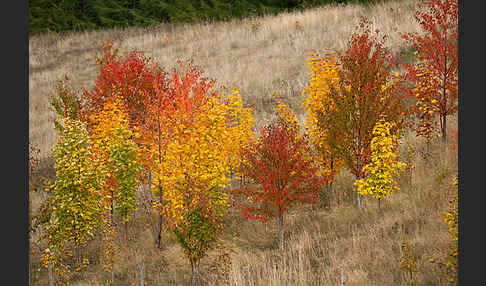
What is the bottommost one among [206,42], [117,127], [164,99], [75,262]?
[75,262]

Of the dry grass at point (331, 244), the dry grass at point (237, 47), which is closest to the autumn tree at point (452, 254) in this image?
the dry grass at point (331, 244)

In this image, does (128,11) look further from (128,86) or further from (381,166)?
(381,166)

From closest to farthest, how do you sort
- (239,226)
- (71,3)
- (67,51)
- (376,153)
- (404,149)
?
(376,153), (239,226), (404,149), (67,51), (71,3)

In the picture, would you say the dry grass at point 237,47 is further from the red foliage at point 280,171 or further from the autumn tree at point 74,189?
the autumn tree at point 74,189

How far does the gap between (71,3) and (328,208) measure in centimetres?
4604

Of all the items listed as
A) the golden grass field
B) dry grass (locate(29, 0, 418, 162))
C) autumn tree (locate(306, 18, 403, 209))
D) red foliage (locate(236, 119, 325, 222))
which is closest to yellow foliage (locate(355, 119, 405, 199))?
autumn tree (locate(306, 18, 403, 209))

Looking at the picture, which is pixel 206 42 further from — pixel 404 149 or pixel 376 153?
pixel 376 153

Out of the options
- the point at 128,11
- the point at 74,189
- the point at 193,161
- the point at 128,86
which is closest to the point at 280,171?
the point at 193,161

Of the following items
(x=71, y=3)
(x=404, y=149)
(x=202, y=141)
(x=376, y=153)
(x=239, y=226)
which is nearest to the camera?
(x=376, y=153)

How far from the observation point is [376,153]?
43.4 ft

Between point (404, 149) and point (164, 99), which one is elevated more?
point (164, 99)

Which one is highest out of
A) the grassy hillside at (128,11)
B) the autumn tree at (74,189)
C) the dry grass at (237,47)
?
the grassy hillside at (128,11)

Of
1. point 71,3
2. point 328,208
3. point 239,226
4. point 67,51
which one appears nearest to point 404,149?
point 328,208

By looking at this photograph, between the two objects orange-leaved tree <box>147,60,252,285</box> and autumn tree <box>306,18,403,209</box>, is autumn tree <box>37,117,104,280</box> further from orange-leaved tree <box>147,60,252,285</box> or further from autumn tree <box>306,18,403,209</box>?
autumn tree <box>306,18,403,209</box>
